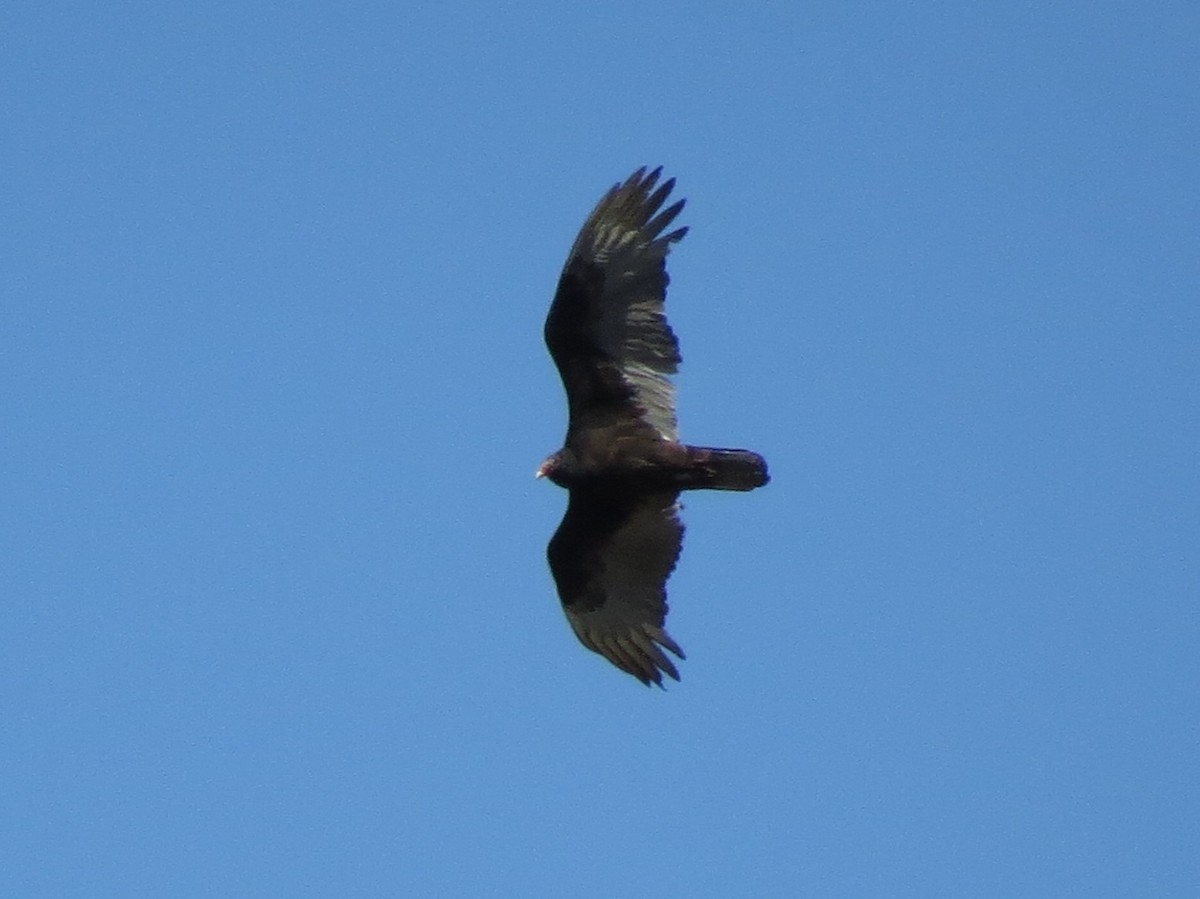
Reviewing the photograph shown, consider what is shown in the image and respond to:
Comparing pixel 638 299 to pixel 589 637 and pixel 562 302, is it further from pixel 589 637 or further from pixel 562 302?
pixel 589 637

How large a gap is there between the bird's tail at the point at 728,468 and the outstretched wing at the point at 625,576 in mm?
549

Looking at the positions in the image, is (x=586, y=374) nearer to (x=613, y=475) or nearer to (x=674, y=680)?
(x=613, y=475)

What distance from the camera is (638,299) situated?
712 inches

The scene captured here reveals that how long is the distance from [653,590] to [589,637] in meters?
0.53

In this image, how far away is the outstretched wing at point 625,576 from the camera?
1844 cm

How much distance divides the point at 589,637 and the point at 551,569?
23.1 inches

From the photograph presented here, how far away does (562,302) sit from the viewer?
1823cm

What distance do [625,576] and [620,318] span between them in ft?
5.74

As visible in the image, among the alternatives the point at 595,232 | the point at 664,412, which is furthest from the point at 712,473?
the point at 595,232

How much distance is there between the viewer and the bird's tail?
1781cm

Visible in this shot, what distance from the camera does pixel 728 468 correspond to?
58.6ft

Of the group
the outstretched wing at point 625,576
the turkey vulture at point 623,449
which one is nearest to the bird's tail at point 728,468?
the turkey vulture at point 623,449

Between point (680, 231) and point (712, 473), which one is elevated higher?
point (680, 231)

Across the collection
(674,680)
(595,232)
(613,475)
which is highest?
(595,232)
